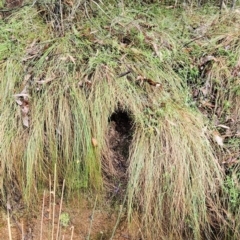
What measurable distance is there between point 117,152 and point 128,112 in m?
0.30

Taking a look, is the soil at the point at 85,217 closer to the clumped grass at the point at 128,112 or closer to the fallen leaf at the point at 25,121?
the clumped grass at the point at 128,112

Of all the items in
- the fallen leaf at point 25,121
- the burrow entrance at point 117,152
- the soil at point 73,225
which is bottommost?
the soil at point 73,225

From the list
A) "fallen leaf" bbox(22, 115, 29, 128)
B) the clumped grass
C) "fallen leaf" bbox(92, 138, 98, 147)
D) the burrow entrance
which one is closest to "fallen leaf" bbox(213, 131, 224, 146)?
the clumped grass

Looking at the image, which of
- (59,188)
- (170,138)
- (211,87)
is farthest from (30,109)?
(211,87)

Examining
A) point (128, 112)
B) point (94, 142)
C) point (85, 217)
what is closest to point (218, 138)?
point (128, 112)

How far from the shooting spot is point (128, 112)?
110 inches

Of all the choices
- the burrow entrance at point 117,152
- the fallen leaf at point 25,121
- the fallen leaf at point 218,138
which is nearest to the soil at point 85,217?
the burrow entrance at point 117,152

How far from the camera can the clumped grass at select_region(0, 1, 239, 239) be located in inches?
100

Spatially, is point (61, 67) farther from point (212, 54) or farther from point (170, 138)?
point (212, 54)

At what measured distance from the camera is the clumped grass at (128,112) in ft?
8.37

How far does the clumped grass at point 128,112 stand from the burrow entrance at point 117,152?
55 millimetres

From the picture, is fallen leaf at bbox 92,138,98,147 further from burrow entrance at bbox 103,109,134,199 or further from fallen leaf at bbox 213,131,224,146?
fallen leaf at bbox 213,131,224,146

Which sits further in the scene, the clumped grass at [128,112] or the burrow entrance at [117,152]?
the burrow entrance at [117,152]

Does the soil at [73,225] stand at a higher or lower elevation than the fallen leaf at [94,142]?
lower
